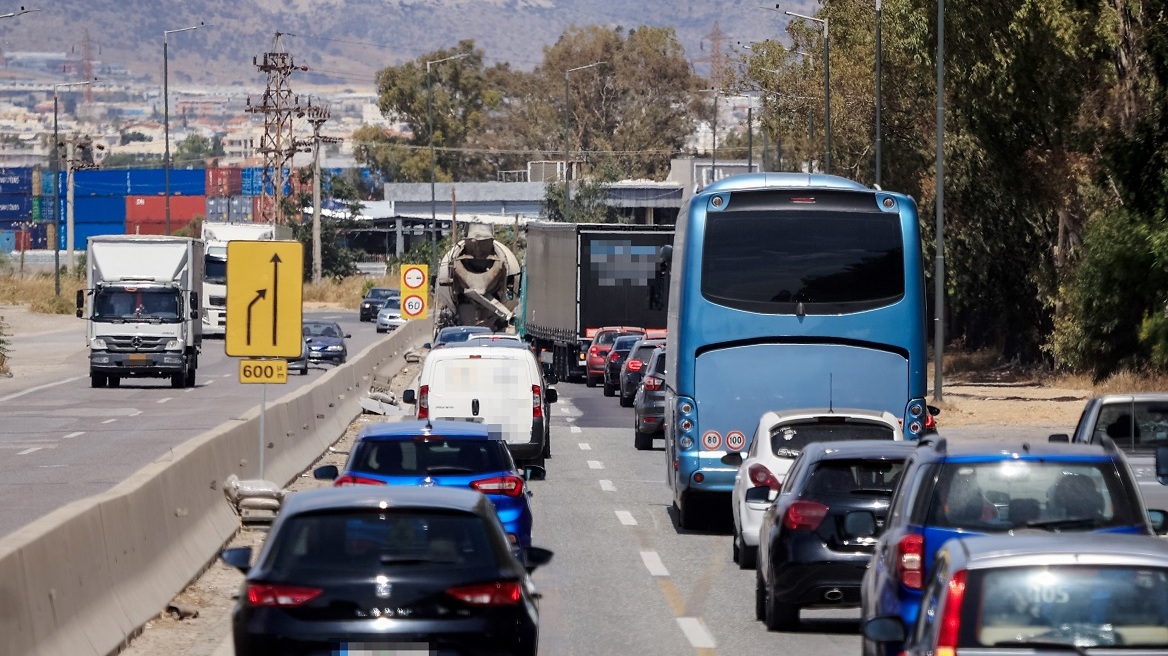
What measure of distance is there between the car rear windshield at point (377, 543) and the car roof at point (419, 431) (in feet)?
18.6

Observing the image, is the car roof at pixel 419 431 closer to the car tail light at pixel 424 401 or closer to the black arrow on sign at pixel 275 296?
the black arrow on sign at pixel 275 296

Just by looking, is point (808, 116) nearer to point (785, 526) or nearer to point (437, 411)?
point (437, 411)

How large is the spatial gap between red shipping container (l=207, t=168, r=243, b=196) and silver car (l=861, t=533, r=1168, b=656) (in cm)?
16849

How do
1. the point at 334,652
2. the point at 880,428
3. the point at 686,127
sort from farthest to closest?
the point at 686,127
the point at 880,428
the point at 334,652

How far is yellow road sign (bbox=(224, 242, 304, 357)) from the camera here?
19016mm

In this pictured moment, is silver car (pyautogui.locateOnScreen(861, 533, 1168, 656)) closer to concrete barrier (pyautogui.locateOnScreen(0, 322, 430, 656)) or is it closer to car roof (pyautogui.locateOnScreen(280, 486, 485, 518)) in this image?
car roof (pyautogui.locateOnScreen(280, 486, 485, 518))

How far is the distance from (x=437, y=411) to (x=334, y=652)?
14.6 m

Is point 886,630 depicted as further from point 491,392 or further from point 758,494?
point 491,392

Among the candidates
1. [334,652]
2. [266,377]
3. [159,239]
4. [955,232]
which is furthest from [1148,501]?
[955,232]

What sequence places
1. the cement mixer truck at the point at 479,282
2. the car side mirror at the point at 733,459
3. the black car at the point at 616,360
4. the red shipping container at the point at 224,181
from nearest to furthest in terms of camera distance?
the car side mirror at the point at 733,459, the black car at the point at 616,360, the cement mixer truck at the point at 479,282, the red shipping container at the point at 224,181

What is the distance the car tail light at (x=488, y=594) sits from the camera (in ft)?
28.1

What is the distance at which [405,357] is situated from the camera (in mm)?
52344

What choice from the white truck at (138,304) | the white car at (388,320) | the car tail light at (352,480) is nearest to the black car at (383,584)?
the car tail light at (352,480)

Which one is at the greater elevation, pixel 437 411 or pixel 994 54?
Result: pixel 994 54
